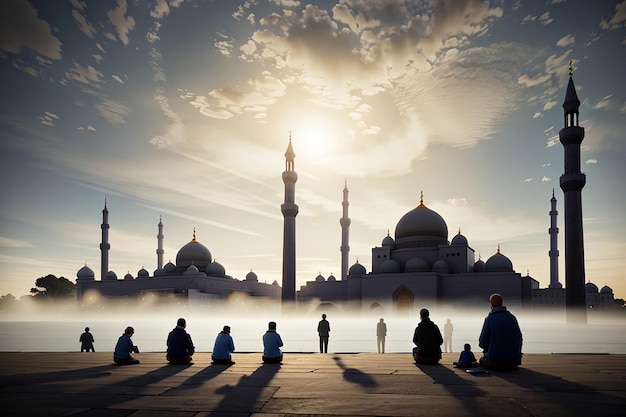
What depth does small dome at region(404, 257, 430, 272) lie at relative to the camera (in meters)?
59.5

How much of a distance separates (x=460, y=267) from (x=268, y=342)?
172 feet

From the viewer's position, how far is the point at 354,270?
220 ft

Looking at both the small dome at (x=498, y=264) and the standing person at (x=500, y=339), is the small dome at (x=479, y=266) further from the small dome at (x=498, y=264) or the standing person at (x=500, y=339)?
the standing person at (x=500, y=339)

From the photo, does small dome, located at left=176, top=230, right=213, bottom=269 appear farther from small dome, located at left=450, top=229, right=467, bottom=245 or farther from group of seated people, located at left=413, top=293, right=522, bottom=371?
group of seated people, located at left=413, top=293, right=522, bottom=371

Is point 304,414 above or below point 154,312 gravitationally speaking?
above

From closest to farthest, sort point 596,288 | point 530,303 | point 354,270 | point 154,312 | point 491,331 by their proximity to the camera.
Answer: point 491,331 → point 530,303 → point 354,270 → point 154,312 → point 596,288

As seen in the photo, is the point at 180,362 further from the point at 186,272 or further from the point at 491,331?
the point at 186,272

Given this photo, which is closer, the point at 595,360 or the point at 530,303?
the point at 595,360

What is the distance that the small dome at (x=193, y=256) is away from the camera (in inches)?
3098

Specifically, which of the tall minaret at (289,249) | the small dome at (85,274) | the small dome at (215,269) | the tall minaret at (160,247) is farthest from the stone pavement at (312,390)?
the small dome at (85,274)

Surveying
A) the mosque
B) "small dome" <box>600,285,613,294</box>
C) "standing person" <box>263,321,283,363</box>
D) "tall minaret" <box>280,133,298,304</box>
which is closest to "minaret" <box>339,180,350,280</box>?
the mosque

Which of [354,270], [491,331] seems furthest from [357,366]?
[354,270]

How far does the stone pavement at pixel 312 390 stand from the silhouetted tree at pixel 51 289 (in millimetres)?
106882

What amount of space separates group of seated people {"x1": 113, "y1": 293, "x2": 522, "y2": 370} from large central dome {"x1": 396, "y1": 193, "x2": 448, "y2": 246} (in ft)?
178
